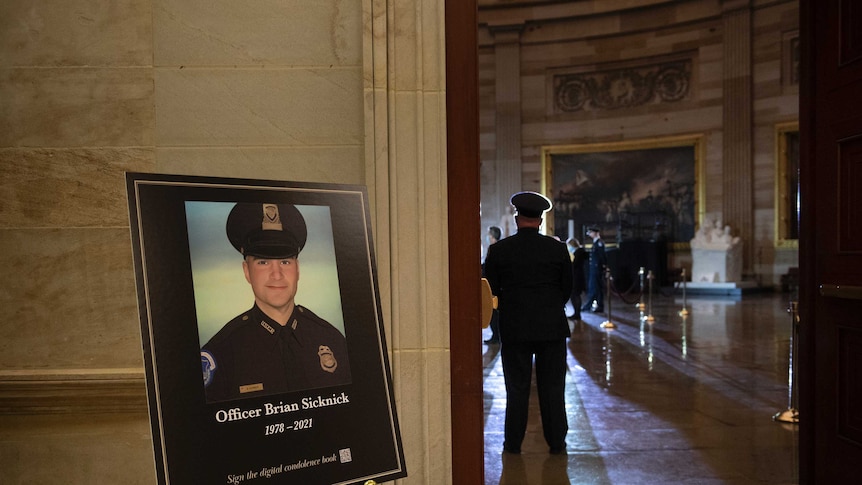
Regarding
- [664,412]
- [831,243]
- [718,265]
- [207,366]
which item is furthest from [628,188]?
[207,366]

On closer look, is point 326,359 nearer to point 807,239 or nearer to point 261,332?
point 261,332

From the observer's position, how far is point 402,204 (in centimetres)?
270

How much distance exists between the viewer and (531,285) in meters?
4.75

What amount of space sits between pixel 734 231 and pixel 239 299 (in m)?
20.3

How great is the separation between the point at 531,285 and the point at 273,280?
3.10m

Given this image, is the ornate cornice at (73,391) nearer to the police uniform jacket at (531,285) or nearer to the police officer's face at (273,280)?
the police officer's face at (273,280)

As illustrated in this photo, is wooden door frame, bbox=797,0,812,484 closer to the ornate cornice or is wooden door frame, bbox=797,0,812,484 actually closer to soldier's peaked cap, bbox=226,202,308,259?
soldier's peaked cap, bbox=226,202,308,259

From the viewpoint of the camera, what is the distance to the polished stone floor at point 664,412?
A: 14.8ft

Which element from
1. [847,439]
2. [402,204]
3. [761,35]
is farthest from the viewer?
[761,35]

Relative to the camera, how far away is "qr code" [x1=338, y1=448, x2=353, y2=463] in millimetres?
1858

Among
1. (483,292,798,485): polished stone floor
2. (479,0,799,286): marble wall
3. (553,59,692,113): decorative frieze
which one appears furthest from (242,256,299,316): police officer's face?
(553,59,692,113): decorative frieze

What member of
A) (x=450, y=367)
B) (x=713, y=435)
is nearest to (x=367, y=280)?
(x=450, y=367)

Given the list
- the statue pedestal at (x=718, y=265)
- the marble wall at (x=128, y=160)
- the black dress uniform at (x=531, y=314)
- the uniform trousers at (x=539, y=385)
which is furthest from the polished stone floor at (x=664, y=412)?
the statue pedestal at (x=718, y=265)

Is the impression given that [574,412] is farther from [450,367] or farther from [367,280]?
[367,280]
